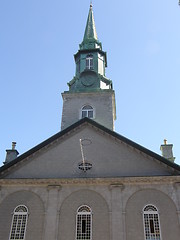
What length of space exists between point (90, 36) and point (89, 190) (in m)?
18.8

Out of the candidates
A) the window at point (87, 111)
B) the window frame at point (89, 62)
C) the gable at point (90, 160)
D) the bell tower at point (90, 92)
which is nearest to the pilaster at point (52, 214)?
the gable at point (90, 160)

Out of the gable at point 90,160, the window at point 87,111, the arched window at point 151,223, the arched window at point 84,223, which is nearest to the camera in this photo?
the arched window at point 151,223

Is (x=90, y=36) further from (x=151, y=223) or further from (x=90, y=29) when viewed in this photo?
(x=151, y=223)

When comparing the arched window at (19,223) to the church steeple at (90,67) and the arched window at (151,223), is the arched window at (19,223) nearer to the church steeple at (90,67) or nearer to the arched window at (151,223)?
the arched window at (151,223)

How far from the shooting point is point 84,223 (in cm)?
1823

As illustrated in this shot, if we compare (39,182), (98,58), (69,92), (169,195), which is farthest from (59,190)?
(98,58)

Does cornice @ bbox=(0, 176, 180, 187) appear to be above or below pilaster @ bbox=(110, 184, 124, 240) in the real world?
above

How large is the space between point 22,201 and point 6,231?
187 cm

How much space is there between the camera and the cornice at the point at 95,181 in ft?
62.4

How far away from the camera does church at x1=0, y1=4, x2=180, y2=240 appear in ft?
58.7

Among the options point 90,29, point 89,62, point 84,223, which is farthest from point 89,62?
point 84,223

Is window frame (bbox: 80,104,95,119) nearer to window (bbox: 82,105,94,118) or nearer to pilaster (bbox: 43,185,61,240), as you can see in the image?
window (bbox: 82,105,94,118)

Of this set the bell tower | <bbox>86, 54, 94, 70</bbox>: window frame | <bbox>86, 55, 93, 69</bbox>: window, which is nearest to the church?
the bell tower

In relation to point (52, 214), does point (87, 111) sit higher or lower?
higher
